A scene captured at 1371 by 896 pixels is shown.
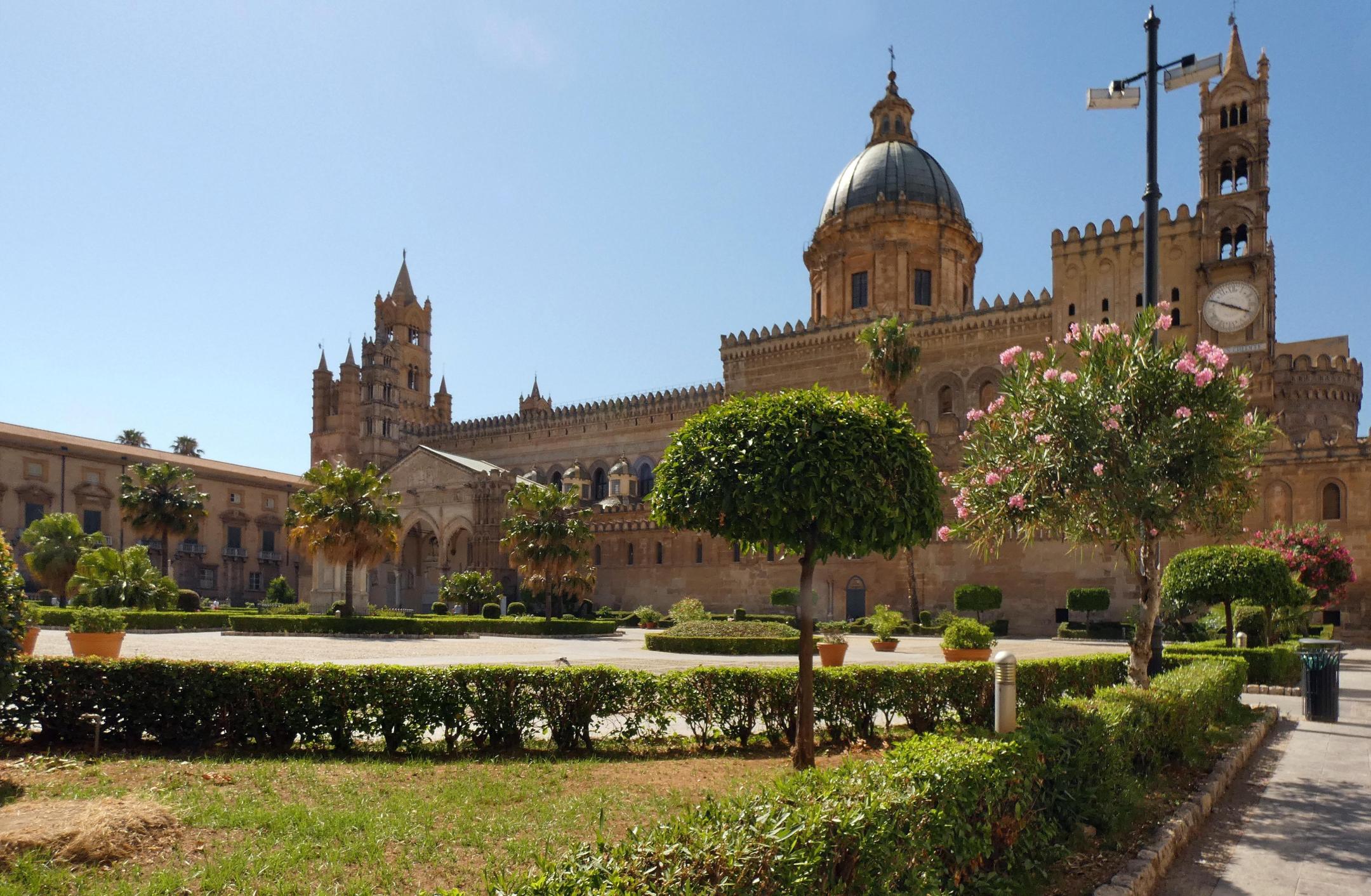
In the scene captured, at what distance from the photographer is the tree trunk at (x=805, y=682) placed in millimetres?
8148

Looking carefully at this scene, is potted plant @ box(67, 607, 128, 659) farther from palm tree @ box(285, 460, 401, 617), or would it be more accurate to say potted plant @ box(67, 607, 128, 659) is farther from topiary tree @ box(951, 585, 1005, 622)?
topiary tree @ box(951, 585, 1005, 622)

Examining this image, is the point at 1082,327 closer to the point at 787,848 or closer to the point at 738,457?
the point at 738,457

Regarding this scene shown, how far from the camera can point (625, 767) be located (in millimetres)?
8438

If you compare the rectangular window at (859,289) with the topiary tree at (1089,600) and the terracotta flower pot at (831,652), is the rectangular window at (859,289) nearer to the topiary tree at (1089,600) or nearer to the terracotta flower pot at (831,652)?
the topiary tree at (1089,600)

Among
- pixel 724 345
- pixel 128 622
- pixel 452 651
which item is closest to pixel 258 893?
pixel 452 651

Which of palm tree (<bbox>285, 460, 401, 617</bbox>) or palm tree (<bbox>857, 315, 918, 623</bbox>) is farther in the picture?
palm tree (<bbox>857, 315, 918, 623</bbox>)

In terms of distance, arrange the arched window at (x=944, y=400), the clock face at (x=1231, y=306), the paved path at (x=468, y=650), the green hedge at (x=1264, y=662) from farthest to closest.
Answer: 1. the arched window at (x=944, y=400)
2. the clock face at (x=1231, y=306)
3. the paved path at (x=468, y=650)
4. the green hedge at (x=1264, y=662)

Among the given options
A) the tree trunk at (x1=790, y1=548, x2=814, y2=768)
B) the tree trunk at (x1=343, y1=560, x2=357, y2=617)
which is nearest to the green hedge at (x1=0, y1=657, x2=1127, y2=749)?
the tree trunk at (x1=790, y1=548, x2=814, y2=768)

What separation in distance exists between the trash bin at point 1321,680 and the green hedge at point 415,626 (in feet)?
80.9

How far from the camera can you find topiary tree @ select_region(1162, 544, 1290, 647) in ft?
60.7

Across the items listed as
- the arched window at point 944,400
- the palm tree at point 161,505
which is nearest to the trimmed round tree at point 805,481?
the palm tree at point 161,505

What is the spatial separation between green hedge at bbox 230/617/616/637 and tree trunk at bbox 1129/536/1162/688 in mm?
25349

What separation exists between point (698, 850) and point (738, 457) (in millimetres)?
4837

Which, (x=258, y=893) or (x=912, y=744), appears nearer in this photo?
(x=258, y=893)
